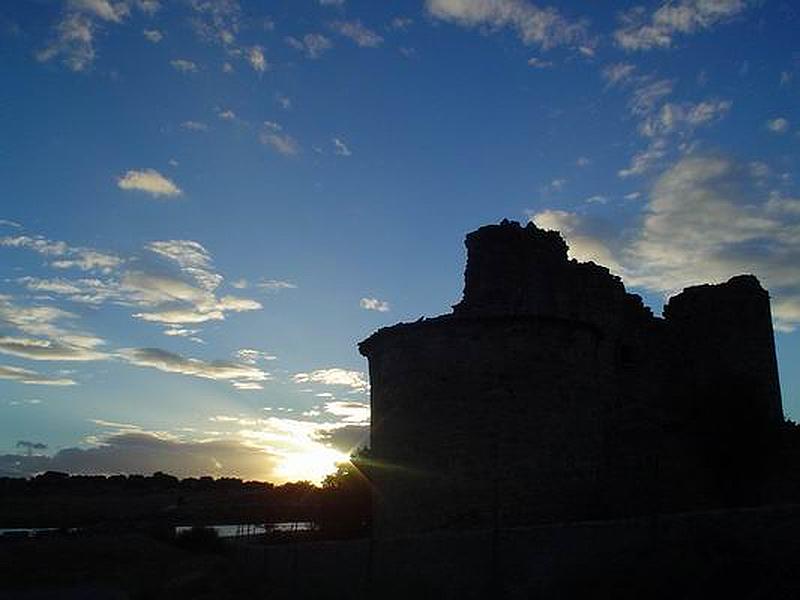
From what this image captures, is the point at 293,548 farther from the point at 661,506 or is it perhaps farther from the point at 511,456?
the point at 661,506

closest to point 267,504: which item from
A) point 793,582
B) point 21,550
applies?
point 21,550

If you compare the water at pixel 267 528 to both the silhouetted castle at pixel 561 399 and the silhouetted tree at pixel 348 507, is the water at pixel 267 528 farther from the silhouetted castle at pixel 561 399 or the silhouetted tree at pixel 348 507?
the silhouetted castle at pixel 561 399

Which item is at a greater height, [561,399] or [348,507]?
[561,399]

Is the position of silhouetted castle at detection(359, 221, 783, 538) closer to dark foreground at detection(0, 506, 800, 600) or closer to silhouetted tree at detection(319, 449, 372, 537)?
dark foreground at detection(0, 506, 800, 600)

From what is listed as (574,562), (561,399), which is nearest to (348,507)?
(561,399)

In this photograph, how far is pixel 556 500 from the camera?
51.3ft

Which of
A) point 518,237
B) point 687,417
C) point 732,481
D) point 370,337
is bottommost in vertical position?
point 732,481

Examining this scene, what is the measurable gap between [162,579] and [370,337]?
35.9 ft

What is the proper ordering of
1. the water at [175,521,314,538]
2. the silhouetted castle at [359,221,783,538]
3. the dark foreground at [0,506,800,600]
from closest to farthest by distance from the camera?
1. the dark foreground at [0,506,800,600]
2. the silhouetted castle at [359,221,783,538]
3. the water at [175,521,314,538]

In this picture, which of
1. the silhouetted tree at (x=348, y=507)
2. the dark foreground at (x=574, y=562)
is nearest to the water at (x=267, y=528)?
the silhouetted tree at (x=348, y=507)

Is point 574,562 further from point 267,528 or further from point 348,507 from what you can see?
point 267,528

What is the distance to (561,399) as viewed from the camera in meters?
16.2

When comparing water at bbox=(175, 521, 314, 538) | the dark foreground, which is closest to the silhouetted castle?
the dark foreground

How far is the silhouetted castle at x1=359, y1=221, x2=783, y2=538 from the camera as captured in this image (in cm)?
1572
